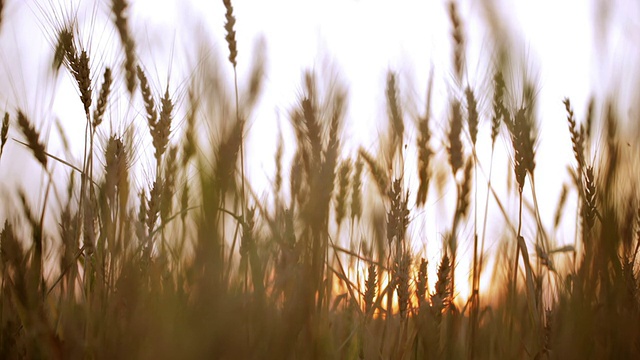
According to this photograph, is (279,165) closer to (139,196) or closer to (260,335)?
(139,196)

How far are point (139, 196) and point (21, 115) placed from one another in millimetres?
347

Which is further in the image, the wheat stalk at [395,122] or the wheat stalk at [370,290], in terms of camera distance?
the wheat stalk at [395,122]

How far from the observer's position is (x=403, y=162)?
1.50 meters

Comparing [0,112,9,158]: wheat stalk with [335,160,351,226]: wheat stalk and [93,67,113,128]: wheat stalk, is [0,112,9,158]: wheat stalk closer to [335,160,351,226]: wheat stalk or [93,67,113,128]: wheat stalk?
[93,67,113,128]: wheat stalk

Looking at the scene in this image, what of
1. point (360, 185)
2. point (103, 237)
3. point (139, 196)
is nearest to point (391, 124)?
point (360, 185)

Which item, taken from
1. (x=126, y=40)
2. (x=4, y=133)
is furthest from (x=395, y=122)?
(x=4, y=133)

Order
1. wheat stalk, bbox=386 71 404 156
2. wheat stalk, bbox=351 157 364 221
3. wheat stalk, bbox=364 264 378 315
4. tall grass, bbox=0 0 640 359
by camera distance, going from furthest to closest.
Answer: wheat stalk, bbox=351 157 364 221 → wheat stalk, bbox=386 71 404 156 → wheat stalk, bbox=364 264 378 315 → tall grass, bbox=0 0 640 359

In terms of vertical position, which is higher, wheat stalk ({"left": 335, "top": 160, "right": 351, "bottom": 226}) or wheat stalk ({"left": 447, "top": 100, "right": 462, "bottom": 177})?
wheat stalk ({"left": 447, "top": 100, "right": 462, "bottom": 177})

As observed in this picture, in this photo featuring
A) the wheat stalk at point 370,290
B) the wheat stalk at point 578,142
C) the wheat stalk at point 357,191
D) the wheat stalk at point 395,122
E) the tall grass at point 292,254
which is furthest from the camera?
the wheat stalk at point 357,191

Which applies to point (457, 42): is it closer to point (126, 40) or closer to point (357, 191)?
point (357, 191)

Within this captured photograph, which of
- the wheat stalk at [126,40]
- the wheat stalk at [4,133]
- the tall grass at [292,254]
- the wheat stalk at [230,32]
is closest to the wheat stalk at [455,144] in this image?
the tall grass at [292,254]

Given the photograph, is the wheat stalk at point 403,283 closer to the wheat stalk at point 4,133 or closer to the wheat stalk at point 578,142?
the wheat stalk at point 578,142

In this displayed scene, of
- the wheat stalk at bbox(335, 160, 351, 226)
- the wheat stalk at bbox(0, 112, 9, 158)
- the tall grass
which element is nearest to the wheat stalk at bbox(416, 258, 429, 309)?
the tall grass

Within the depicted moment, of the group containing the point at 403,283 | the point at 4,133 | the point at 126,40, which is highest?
the point at 126,40
